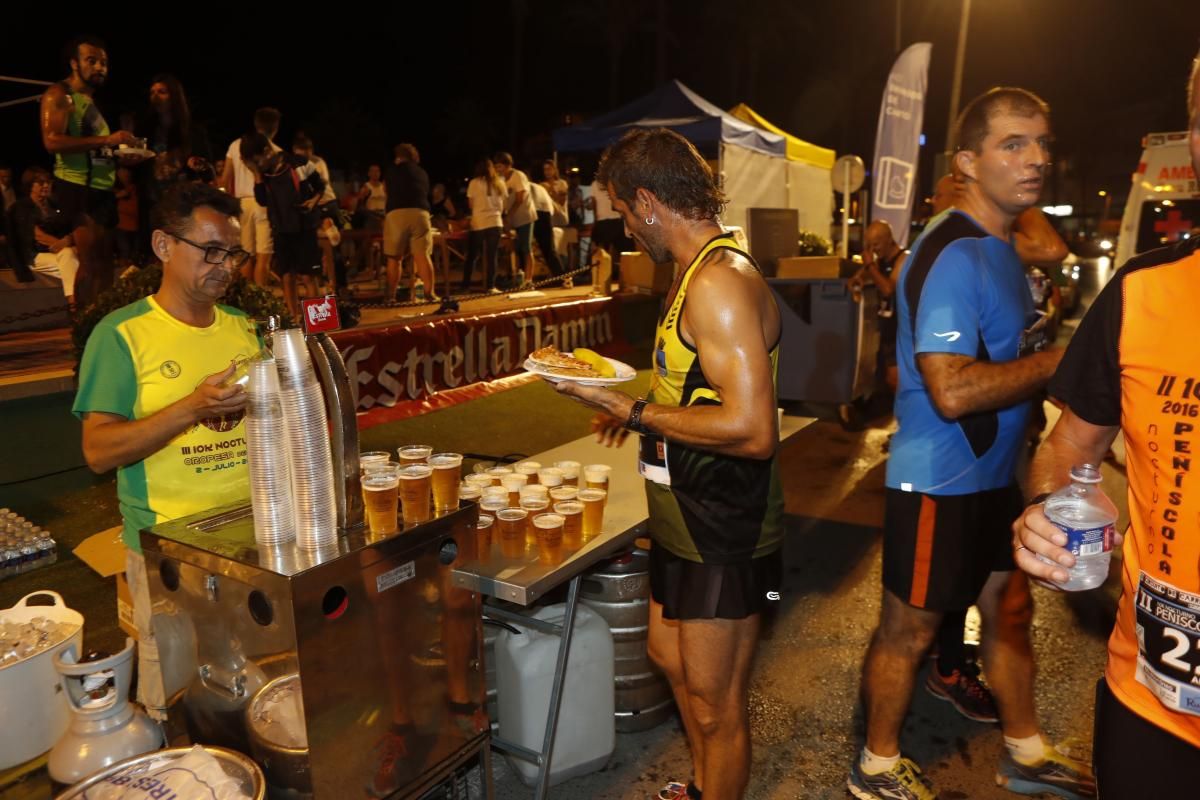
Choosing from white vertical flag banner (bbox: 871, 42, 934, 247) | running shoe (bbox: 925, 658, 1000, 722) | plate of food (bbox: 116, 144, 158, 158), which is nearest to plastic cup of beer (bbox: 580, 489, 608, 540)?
running shoe (bbox: 925, 658, 1000, 722)

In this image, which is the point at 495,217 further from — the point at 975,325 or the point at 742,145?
the point at 975,325

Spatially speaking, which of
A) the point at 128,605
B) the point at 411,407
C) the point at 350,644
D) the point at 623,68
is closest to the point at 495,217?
the point at 411,407

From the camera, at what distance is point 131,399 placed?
2461mm

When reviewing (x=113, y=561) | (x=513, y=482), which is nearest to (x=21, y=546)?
(x=113, y=561)

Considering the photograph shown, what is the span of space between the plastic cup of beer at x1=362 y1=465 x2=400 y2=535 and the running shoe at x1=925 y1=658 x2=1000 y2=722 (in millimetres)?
2767

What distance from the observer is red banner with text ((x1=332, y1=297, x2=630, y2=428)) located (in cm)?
684

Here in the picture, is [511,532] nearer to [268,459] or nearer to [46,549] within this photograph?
[268,459]

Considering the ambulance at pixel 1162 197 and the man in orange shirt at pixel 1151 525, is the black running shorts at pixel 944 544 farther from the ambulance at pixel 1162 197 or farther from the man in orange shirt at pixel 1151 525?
the ambulance at pixel 1162 197

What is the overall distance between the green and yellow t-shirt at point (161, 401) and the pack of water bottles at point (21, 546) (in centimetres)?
216

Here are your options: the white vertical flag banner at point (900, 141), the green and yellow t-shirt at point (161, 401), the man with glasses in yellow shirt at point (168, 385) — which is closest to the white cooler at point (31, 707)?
the man with glasses in yellow shirt at point (168, 385)

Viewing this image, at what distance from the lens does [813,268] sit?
8.58 metres

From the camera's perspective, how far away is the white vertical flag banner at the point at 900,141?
30.5ft

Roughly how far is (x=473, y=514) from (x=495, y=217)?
9505mm

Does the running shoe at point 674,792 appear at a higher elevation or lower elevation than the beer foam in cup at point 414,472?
lower
